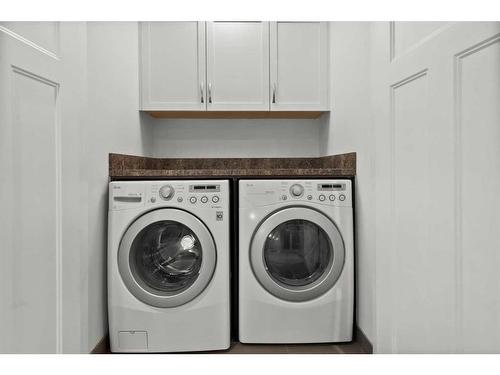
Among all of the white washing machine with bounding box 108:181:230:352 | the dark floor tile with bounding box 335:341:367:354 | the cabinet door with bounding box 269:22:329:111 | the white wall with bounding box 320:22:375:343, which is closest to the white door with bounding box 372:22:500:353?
the white wall with bounding box 320:22:375:343

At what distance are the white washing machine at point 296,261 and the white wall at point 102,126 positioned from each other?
680mm

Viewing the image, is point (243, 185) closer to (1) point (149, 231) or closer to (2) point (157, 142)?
(1) point (149, 231)

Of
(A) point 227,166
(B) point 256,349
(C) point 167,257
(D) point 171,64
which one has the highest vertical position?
(D) point 171,64

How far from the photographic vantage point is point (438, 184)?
112 cm

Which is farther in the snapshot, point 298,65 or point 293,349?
point 298,65

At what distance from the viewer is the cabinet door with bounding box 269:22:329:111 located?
236cm

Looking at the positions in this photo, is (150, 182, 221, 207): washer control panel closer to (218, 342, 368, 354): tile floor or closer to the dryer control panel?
the dryer control panel

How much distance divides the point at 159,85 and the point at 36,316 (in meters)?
1.56

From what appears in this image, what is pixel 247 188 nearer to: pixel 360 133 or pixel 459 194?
pixel 360 133

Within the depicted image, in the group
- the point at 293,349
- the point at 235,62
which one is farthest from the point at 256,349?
the point at 235,62

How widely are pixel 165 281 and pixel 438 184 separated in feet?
4.30

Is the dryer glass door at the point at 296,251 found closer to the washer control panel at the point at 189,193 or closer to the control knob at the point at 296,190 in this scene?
the control knob at the point at 296,190

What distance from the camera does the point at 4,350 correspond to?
1104mm

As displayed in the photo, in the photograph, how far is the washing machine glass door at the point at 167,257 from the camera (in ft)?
5.84
